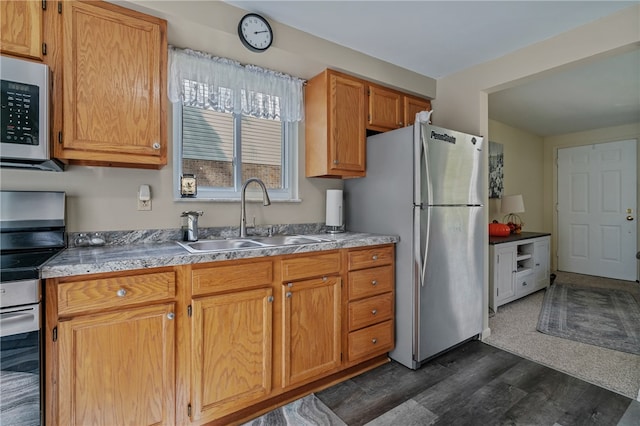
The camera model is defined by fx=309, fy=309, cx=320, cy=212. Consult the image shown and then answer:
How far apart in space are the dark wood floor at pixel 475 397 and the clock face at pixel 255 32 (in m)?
2.29

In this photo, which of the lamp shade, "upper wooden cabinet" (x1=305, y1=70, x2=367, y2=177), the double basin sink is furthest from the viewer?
the lamp shade

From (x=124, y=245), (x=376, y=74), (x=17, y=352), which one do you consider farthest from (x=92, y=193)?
(x=376, y=74)

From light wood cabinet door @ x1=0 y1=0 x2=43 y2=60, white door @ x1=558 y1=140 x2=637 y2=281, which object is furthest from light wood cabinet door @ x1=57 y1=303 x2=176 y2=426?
white door @ x1=558 y1=140 x2=637 y2=281

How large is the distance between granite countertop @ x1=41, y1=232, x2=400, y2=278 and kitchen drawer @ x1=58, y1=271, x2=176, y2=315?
0.18 feet

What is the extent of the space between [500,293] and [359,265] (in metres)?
2.29

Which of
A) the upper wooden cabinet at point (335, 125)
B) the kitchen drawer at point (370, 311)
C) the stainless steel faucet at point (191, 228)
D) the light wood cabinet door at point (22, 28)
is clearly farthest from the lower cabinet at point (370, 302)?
the light wood cabinet door at point (22, 28)

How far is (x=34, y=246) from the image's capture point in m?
1.61

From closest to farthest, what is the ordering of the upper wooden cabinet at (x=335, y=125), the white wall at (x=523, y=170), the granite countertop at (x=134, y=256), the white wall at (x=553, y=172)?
the granite countertop at (x=134, y=256), the upper wooden cabinet at (x=335, y=125), the white wall at (x=523, y=170), the white wall at (x=553, y=172)

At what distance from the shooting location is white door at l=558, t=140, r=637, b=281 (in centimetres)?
473

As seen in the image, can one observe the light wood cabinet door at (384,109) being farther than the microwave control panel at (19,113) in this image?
Yes

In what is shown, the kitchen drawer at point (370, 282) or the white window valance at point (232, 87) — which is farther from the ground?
the white window valance at point (232, 87)

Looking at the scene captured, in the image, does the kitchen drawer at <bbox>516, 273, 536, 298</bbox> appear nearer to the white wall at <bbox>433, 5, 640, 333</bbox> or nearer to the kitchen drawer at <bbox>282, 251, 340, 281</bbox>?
the white wall at <bbox>433, 5, 640, 333</bbox>

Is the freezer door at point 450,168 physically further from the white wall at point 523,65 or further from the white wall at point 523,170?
the white wall at point 523,170

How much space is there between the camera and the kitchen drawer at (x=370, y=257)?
212cm
